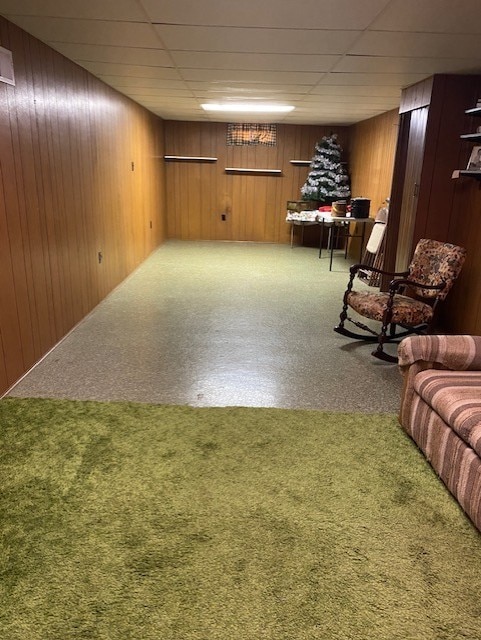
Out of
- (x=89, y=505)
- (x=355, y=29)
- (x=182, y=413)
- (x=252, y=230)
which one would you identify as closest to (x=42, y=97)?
(x=355, y=29)

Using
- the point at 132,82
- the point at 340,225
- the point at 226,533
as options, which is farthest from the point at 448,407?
the point at 340,225

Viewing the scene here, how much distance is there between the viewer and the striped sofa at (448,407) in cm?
202

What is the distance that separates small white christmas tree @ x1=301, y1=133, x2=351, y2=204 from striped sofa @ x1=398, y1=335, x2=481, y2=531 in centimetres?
599

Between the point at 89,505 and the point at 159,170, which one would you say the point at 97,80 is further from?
the point at 89,505

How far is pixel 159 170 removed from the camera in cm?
834

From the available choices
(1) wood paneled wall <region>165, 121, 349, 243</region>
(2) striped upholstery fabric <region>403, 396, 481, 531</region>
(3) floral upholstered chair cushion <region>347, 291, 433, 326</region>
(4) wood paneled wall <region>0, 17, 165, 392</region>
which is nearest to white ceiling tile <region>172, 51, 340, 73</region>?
(4) wood paneled wall <region>0, 17, 165, 392</region>

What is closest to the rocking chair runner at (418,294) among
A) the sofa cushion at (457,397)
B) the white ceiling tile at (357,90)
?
the sofa cushion at (457,397)

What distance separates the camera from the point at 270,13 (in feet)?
8.39

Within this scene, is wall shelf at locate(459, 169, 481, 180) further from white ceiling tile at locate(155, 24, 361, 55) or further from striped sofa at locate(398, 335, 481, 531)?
striped sofa at locate(398, 335, 481, 531)

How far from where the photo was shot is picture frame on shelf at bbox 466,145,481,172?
12.4 feet

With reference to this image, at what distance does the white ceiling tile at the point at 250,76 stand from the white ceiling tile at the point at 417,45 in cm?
91

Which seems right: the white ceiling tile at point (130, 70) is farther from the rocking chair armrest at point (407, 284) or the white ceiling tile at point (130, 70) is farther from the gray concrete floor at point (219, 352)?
the rocking chair armrest at point (407, 284)

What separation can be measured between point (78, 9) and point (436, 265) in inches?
118

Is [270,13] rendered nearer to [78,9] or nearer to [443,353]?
[78,9]
